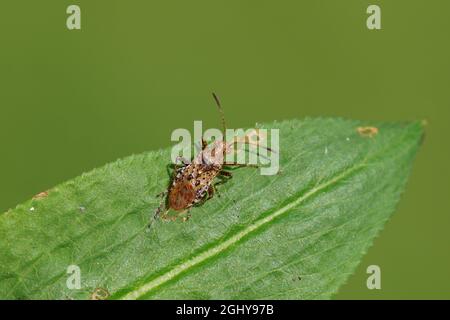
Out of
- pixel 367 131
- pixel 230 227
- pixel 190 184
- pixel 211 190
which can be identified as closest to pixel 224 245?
pixel 230 227

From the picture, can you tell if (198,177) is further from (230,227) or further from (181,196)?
(230,227)

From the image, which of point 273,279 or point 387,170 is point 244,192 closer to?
point 273,279

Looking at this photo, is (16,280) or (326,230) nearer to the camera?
(16,280)

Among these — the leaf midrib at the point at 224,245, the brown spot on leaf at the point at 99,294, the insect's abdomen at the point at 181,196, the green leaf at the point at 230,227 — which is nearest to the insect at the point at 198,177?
the insect's abdomen at the point at 181,196

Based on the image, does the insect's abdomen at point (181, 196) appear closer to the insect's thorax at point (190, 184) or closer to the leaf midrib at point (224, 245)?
the insect's thorax at point (190, 184)

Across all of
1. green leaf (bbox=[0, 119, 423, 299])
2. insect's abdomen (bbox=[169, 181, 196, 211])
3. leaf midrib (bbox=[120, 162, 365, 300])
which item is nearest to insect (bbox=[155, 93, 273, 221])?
insect's abdomen (bbox=[169, 181, 196, 211])
